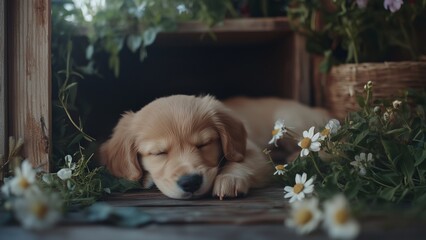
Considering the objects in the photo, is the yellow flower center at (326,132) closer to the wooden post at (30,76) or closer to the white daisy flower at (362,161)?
the white daisy flower at (362,161)

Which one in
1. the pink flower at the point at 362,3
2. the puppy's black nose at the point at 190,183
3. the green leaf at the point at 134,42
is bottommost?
the puppy's black nose at the point at 190,183

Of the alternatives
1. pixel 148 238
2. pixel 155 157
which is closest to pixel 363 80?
pixel 155 157

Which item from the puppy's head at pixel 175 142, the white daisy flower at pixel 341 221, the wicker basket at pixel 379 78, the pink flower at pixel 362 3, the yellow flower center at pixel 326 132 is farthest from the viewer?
the wicker basket at pixel 379 78

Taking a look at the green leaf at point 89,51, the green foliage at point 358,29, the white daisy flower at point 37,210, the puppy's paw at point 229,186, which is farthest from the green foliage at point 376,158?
the green leaf at point 89,51

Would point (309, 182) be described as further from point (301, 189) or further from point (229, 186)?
point (229, 186)

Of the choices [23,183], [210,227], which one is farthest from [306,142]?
[23,183]

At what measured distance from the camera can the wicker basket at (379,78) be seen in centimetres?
292

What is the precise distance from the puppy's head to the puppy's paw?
0.04 meters

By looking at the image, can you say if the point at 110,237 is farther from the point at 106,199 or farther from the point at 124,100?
the point at 124,100

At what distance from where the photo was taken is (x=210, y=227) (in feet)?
5.66

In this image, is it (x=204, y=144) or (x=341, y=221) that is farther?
(x=204, y=144)

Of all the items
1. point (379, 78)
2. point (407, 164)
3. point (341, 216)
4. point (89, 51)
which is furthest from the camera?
point (89, 51)

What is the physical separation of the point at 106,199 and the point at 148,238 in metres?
0.71

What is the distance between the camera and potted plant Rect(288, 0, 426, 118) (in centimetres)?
295
